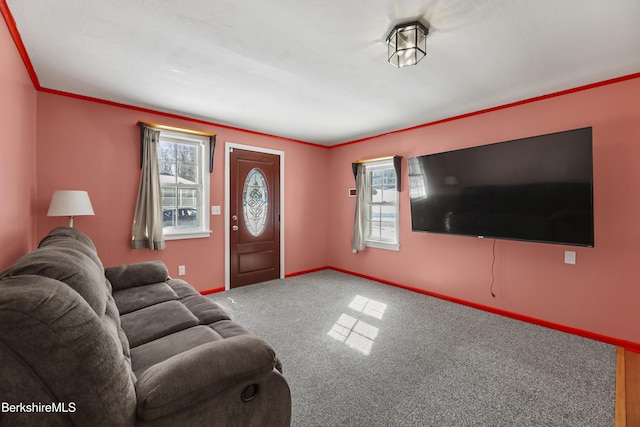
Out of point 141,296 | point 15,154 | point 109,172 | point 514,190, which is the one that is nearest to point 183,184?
point 109,172

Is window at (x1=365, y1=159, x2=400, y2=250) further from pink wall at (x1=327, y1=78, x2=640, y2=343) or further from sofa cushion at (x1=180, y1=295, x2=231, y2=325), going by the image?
sofa cushion at (x1=180, y1=295, x2=231, y2=325)

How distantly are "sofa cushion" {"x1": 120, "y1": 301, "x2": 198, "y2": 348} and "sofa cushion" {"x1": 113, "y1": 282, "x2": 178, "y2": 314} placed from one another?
0.27 feet

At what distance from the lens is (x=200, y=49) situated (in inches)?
87.4

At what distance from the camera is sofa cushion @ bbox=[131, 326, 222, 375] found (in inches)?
56.9

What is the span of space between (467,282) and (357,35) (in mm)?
3156

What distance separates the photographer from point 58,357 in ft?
2.64

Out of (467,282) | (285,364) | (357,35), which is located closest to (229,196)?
(285,364)

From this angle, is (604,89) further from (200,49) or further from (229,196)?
(229,196)

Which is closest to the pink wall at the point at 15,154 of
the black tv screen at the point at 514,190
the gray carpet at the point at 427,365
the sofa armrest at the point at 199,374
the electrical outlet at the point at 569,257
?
the sofa armrest at the point at 199,374

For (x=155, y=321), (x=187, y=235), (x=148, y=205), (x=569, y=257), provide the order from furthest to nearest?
1. (x=187, y=235)
2. (x=148, y=205)
3. (x=569, y=257)
4. (x=155, y=321)

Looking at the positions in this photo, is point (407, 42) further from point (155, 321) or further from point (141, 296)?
point (141, 296)

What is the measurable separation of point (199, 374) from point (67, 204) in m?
2.53

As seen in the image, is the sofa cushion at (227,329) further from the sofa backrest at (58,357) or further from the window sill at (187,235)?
the window sill at (187,235)

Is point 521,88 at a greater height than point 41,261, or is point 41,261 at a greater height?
point 521,88
